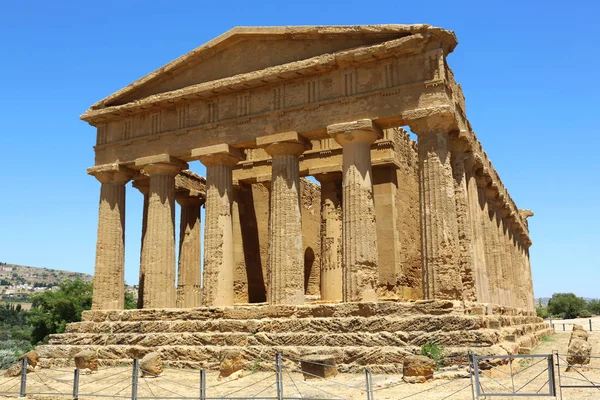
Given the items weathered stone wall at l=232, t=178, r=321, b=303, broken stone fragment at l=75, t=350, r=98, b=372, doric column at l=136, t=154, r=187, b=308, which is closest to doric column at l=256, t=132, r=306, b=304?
doric column at l=136, t=154, r=187, b=308

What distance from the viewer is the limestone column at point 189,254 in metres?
23.0

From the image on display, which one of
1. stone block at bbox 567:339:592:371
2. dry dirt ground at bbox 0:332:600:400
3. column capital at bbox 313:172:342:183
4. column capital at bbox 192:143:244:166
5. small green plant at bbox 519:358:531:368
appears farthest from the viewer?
column capital at bbox 313:172:342:183

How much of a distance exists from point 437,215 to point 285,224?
4458mm

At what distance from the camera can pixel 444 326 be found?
46.4ft

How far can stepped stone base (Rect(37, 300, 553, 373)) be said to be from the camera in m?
Answer: 14.1

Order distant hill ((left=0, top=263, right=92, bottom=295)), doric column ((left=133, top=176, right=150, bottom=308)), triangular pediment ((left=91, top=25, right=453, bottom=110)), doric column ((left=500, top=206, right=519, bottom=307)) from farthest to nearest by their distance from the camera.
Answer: distant hill ((left=0, top=263, right=92, bottom=295))
doric column ((left=500, top=206, right=519, bottom=307))
doric column ((left=133, top=176, right=150, bottom=308))
triangular pediment ((left=91, top=25, right=453, bottom=110))

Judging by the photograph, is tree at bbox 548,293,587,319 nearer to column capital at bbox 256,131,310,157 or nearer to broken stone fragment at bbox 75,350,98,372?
column capital at bbox 256,131,310,157

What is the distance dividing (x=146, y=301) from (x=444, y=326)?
392 inches

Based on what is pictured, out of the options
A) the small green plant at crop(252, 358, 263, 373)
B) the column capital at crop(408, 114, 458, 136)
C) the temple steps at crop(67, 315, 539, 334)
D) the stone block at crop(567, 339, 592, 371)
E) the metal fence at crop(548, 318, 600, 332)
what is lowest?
the metal fence at crop(548, 318, 600, 332)

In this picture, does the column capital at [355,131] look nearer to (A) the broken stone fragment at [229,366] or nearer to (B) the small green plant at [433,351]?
(B) the small green plant at [433,351]

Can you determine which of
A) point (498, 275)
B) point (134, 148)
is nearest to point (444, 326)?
point (498, 275)

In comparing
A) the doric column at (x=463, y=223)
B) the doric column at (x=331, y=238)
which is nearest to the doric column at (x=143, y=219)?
the doric column at (x=331, y=238)

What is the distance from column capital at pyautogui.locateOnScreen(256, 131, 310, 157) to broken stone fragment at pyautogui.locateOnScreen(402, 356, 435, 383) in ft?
25.9

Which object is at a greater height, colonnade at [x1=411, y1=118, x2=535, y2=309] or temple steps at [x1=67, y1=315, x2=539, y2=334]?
colonnade at [x1=411, y1=118, x2=535, y2=309]
